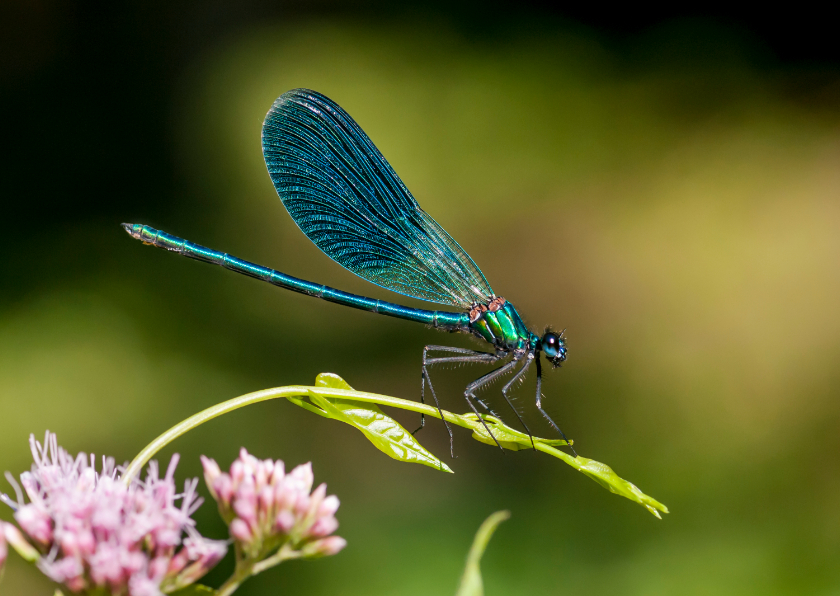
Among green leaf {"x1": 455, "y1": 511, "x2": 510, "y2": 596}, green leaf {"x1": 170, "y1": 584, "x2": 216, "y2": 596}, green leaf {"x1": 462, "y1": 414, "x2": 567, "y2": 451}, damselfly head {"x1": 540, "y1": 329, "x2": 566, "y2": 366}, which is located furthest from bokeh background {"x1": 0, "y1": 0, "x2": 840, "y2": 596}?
green leaf {"x1": 455, "y1": 511, "x2": 510, "y2": 596}

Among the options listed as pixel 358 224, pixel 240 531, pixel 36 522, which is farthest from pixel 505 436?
pixel 358 224

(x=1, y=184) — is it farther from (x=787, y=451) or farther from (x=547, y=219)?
(x=787, y=451)

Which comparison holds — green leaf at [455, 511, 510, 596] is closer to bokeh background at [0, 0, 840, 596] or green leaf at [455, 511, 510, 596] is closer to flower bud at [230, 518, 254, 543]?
flower bud at [230, 518, 254, 543]

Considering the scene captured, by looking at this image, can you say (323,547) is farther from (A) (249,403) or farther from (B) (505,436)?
(B) (505,436)

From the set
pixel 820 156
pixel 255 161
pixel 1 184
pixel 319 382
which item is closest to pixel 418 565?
pixel 319 382

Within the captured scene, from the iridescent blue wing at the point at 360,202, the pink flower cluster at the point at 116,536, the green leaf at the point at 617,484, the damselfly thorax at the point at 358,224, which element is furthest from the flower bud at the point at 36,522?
the iridescent blue wing at the point at 360,202

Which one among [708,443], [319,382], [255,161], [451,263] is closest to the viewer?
[319,382]

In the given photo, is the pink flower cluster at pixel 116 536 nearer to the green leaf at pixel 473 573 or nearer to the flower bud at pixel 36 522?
the flower bud at pixel 36 522
